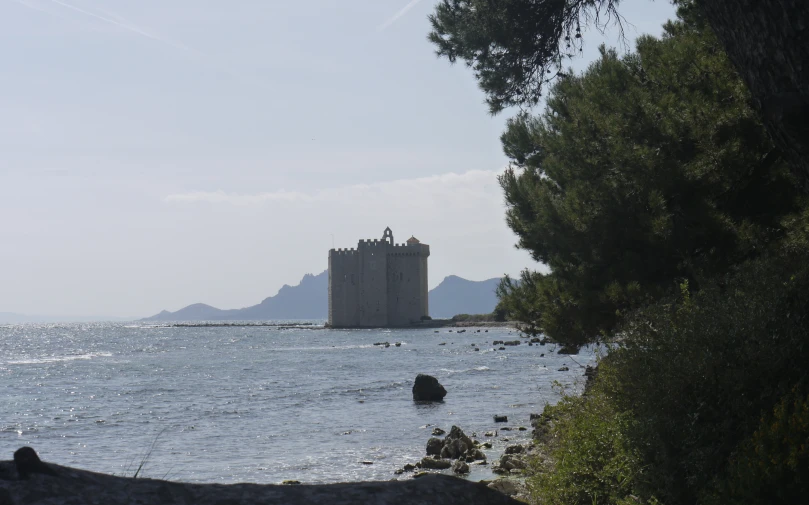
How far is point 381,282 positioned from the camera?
80.8m

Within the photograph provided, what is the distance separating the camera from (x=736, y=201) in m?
8.27

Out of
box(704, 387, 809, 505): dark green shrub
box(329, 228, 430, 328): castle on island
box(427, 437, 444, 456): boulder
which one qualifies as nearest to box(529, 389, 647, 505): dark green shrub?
box(704, 387, 809, 505): dark green shrub

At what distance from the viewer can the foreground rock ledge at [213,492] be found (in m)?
1.80

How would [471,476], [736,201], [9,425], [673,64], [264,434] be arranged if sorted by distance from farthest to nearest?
[9,425] → [264,434] → [471,476] → [673,64] → [736,201]

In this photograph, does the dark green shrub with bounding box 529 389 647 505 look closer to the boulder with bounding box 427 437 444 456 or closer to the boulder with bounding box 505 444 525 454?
the boulder with bounding box 505 444 525 454

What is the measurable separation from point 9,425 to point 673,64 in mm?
18711

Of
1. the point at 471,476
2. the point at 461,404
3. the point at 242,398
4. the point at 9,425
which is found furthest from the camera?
the point at 242,398

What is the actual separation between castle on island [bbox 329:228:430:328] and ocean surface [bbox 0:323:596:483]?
3797 cm

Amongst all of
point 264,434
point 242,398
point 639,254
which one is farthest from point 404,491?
point 242,398

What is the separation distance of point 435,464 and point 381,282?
68.5m

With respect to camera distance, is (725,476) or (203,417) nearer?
(725,476)

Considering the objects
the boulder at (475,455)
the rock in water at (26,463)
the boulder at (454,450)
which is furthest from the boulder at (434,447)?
the rock in water at (26,463)

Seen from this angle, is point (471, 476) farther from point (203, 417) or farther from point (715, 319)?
point (203, 417)

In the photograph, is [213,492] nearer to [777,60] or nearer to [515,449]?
[777,60]
